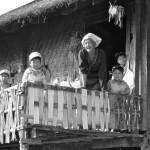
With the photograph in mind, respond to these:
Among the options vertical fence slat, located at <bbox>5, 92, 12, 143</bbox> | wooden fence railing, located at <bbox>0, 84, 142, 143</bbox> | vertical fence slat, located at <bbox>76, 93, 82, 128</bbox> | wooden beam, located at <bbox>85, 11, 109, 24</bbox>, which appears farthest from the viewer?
wooden beam, located at <bbox>85, 11, 109, 24</bbox>

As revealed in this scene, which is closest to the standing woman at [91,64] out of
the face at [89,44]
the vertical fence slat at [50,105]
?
the face at [89,44]

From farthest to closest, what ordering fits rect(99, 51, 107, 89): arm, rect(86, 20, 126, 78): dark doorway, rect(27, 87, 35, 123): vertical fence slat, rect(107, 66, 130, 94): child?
rect(86, 20, 126, 78): dark doorway, rect(107, 66, 130, 94): child, rect(99, 51, 107, 89): arm, rect(27, 87, 35, 123): vertical fence slat

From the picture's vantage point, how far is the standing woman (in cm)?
1055

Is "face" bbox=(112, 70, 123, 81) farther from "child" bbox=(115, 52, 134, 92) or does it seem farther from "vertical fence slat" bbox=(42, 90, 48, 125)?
"vertical fence slat" bbox=(42, 90, 48, 125)

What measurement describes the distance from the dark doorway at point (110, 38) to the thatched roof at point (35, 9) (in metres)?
1.46

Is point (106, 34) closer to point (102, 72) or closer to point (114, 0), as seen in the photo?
point (114, 0)

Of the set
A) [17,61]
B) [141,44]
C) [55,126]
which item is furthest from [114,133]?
[17,61]

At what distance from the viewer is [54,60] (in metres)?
14.1

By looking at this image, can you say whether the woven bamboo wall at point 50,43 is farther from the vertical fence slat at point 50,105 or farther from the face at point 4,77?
the vertical fence slat at point 50,105

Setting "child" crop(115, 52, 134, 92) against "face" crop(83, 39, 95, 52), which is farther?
"child" crop(115, 52, 134, 92)

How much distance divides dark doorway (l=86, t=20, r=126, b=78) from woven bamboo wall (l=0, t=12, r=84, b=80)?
0.71 meters

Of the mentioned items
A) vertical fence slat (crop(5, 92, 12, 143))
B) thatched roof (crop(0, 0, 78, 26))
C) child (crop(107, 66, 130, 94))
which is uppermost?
thatched roof (crop(0, 0, 78, 26))

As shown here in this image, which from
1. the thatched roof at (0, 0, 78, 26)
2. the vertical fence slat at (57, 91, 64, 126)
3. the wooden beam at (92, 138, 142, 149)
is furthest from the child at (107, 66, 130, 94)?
the thatched roof at (0, 0, 78, 26)

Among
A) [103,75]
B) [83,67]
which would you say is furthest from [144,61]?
[83,67]
